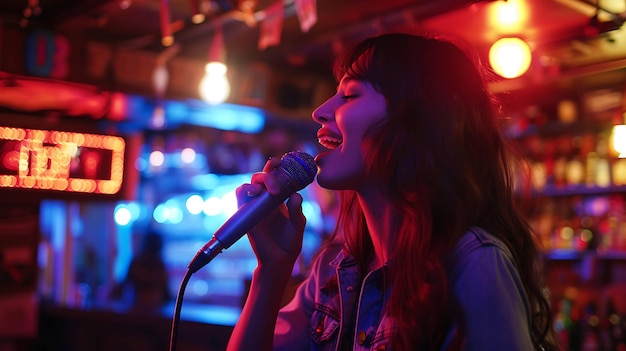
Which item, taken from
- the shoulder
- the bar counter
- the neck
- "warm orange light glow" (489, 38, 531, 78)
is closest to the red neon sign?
the bar counter

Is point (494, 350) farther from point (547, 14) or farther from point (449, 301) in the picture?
point (547, 14)

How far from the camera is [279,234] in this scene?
1483mm

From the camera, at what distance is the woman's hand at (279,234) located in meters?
1.44

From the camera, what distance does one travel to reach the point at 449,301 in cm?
114

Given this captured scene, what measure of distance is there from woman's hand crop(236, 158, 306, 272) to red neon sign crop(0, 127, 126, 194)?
284cm

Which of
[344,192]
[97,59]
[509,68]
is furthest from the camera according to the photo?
[97,59]

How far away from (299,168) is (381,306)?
34 cm

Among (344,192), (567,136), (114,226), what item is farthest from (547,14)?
(114,226)

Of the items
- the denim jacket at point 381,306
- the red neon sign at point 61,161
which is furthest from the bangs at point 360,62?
the red neon sign at point 61,161

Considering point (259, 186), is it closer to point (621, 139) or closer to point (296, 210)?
point (296, 210)

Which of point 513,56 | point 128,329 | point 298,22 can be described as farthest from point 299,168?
point 298,22

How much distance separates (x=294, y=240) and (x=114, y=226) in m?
6.24

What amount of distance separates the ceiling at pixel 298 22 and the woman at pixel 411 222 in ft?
6.64

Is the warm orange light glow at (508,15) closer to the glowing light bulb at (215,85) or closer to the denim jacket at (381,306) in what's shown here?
the glowing light bulb at (215,85)
